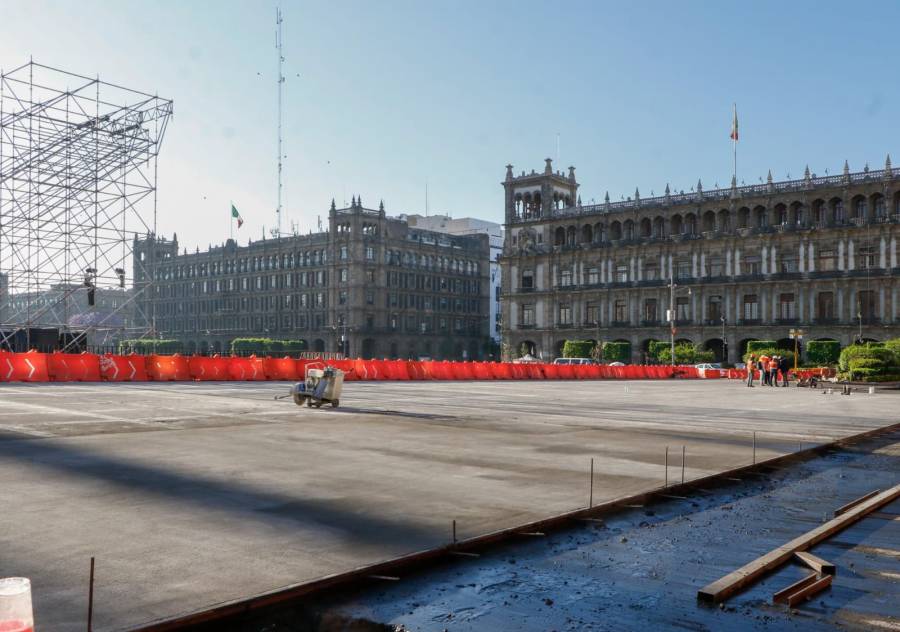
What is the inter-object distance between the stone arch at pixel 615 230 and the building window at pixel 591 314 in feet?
26.7

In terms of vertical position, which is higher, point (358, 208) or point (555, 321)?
point (358, 208)

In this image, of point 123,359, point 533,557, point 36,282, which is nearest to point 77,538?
point 533,557

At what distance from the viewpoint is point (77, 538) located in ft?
22.9

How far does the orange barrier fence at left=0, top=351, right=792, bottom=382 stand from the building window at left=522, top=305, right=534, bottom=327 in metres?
43.0

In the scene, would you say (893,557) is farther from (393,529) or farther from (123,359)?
(123,359)

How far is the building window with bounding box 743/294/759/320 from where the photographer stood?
8212 centimetres

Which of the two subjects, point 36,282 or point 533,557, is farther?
point 36,282

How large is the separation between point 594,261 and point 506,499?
85961 mm

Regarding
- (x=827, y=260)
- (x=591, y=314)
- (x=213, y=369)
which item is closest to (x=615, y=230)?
(x=591, y=314)

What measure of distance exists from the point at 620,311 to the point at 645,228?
9.76 metres

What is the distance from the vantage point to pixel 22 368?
32125mm

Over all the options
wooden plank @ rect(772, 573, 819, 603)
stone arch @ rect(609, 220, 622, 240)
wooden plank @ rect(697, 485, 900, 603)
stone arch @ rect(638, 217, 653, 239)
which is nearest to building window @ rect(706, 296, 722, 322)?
stone arch @ rect(638, 217, 653, 239)

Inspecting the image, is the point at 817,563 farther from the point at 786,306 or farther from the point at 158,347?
the point at 158,347

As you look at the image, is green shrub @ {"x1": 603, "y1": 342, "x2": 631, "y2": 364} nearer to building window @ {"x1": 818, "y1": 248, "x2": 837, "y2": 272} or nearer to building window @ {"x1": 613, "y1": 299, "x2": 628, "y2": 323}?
building window @ {"x1": 613, "y1": 299, "x2": 628, "y2": 323}
